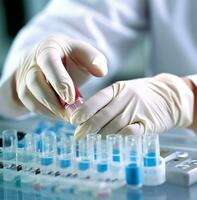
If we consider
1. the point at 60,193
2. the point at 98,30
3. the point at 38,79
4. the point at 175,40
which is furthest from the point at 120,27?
the point at 60,193

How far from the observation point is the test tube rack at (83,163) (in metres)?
0.96

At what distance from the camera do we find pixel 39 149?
1.07 meters

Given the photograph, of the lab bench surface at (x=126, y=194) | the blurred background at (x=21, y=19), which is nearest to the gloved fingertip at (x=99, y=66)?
the lab bench surface at (x=126, y=194)

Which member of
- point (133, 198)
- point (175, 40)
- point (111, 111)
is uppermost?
point (175, 40)

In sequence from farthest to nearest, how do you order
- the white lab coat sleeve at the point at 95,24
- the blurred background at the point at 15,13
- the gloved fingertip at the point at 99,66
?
the blurred background at the point at 15,13
the white lab coat sleeve at the point at 95,24
the gloved fingertip at the point at 99,66

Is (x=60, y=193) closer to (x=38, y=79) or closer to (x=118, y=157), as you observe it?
(x=118, y=157)

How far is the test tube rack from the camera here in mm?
963

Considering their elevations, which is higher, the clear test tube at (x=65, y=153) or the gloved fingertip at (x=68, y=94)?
the gloved fingertip at (x=68, y=94)

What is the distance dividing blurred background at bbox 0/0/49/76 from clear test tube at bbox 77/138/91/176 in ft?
8.70

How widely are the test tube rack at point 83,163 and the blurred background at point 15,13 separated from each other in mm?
2568

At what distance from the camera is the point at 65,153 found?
3.45 feet

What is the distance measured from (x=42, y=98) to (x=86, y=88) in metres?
0.70

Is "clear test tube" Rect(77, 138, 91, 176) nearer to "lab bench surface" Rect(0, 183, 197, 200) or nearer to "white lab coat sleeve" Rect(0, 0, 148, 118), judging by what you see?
"lab bench surface" Rect(0, 183, 197, 200)

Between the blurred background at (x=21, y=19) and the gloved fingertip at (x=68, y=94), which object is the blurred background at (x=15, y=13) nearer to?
the blurred background at (x=21, y=19)
